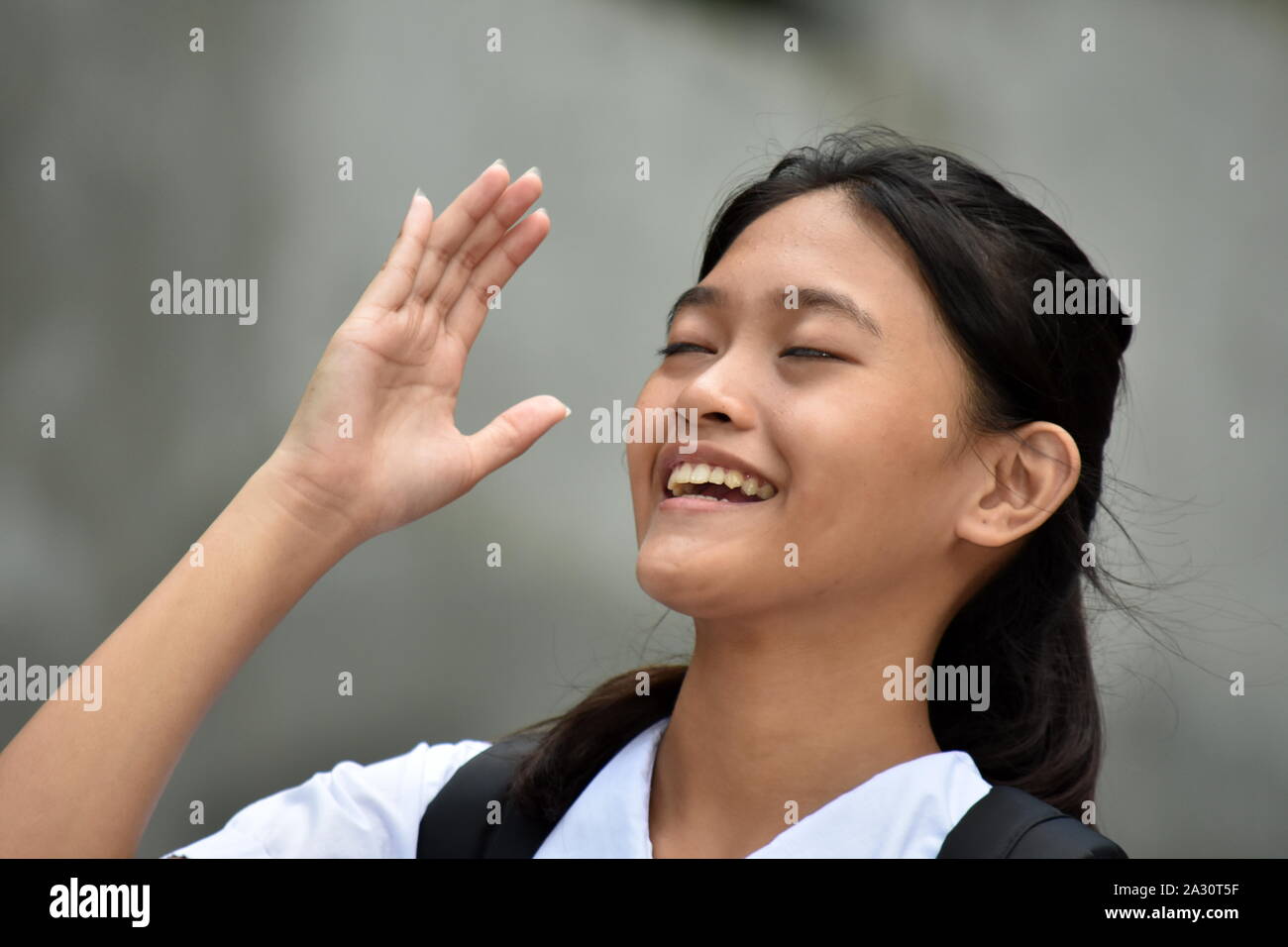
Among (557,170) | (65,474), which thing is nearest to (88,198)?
(65,474)

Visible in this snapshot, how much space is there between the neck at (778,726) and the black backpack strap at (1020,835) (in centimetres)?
16

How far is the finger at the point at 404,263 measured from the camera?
1613 mm

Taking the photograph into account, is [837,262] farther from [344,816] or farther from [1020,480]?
[344,816]

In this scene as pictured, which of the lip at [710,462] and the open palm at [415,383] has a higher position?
the open palm at [415,383]

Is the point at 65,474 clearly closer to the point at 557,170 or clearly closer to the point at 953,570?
the point at 557,170

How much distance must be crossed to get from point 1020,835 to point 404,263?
0.96m

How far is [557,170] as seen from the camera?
3.16 metres

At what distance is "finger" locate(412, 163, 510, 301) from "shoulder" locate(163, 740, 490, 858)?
0.61 metres

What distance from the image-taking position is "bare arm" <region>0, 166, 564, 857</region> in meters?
1.34

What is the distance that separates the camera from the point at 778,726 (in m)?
1.55

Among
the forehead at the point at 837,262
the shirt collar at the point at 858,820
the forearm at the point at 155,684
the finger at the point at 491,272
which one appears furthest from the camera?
the finger at the point at 491,272

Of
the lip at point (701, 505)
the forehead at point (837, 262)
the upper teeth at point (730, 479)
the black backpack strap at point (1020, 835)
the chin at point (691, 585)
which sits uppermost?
the forehead at point (837, 262)

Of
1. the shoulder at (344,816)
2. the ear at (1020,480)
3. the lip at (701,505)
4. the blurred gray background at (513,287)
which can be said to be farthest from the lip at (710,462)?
the blurred gray background at (513,287)

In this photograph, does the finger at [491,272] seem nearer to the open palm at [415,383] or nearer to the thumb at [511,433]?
the open palm at [415,383]
